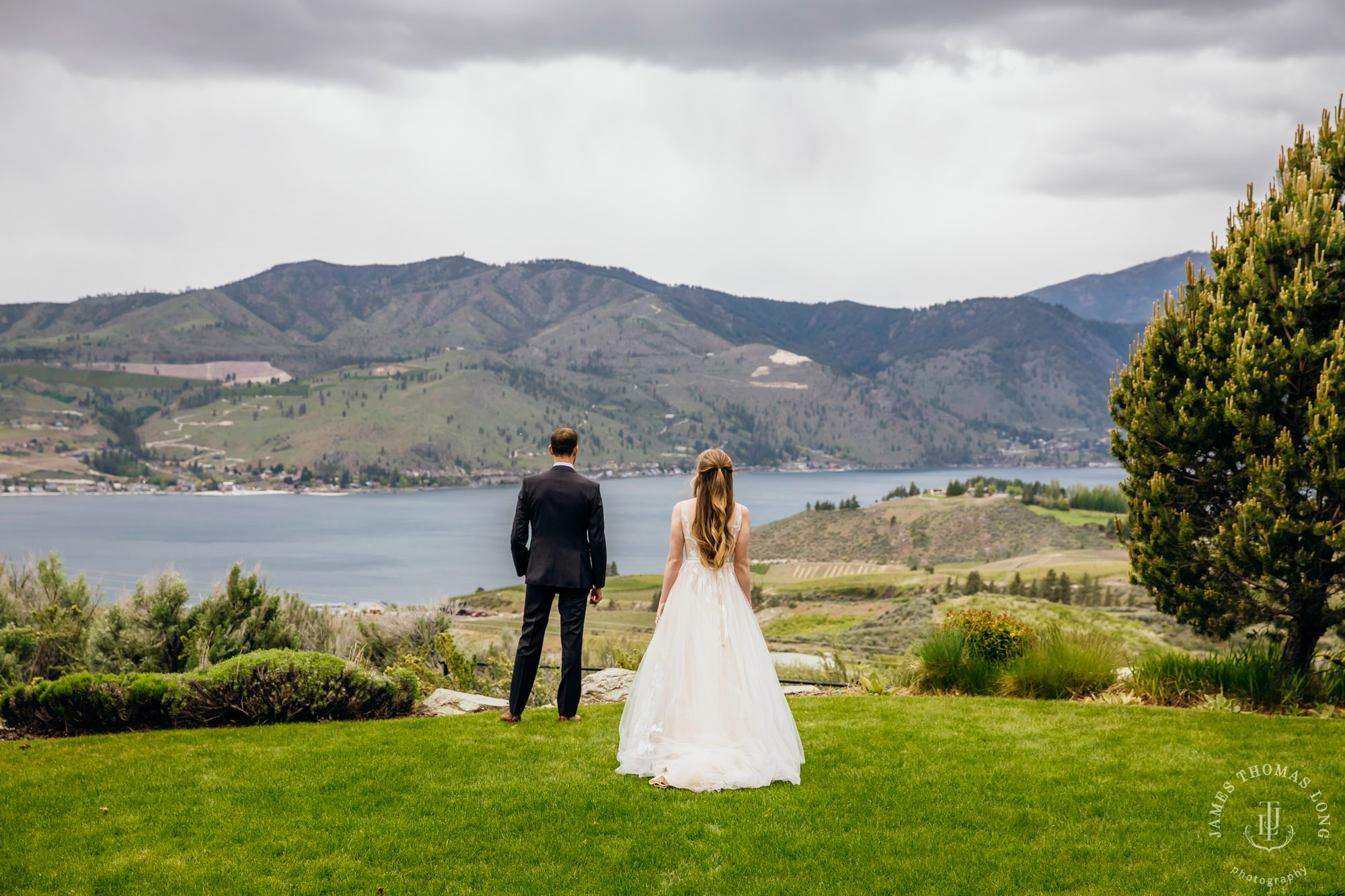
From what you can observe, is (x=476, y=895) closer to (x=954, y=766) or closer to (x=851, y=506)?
(x=954, y=766)

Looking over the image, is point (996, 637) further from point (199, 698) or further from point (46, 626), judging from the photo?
point (46, 626)

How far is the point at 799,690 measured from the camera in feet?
37.0

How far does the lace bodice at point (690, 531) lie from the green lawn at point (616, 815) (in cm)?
161

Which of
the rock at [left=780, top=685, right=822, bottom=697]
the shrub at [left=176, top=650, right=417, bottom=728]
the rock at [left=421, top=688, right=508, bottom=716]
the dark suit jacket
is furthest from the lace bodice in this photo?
the rock at [left=780, top=685, right=822, bottom=697]

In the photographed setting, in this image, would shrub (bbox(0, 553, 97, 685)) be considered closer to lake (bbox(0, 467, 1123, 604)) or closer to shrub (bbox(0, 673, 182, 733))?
shrub (bbox(0, 673, 182, 733))

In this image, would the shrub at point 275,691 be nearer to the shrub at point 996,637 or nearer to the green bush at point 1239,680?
the shrub at point 996,637

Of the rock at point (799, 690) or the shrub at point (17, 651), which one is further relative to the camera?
the rock at point (799, 690)

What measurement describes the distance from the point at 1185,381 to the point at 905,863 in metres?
6.82

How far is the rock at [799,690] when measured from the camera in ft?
35.8

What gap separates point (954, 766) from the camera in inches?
248

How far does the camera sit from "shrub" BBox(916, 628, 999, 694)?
9.94m

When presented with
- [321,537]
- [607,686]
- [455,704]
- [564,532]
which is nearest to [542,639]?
[564,532]

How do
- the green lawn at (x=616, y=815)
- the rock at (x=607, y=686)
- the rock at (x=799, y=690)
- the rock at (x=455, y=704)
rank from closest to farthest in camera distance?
the green lawn at (x=616, y=815), the rock at (x=455, y=704), the rock at (x=607, y=686), the rock at (x=799, y=690)

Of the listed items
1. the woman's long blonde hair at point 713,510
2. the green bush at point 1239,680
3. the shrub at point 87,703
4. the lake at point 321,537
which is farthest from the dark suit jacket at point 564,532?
the lake at point 321,537
